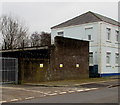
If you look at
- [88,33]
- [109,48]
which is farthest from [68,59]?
[109,48]

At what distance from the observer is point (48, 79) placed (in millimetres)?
23000

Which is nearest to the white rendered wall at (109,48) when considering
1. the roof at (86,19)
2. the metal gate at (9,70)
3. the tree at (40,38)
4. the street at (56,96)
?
the roof at (86,19)

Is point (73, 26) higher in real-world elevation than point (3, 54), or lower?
higher

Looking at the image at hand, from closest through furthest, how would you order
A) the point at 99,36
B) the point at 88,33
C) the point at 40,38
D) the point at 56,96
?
1. the point at 56,96
2. the point at 99,36
3. the point at 88,33
4. the point at 40,38

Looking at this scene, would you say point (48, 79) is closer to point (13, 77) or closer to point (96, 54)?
point (13, 77)

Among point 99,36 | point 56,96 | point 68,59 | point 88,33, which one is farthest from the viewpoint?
point 88,33

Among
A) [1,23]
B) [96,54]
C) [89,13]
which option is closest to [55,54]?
[96,54]

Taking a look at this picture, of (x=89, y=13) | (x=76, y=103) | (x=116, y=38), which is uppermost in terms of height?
(x=89, y=13)

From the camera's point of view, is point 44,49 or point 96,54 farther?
point 96,54

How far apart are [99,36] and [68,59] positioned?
25.6 ft

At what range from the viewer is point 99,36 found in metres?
31.4

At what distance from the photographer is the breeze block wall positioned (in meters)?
23.8

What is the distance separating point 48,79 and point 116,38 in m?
15.9

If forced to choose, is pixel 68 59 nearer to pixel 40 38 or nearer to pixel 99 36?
pixel 99 36
